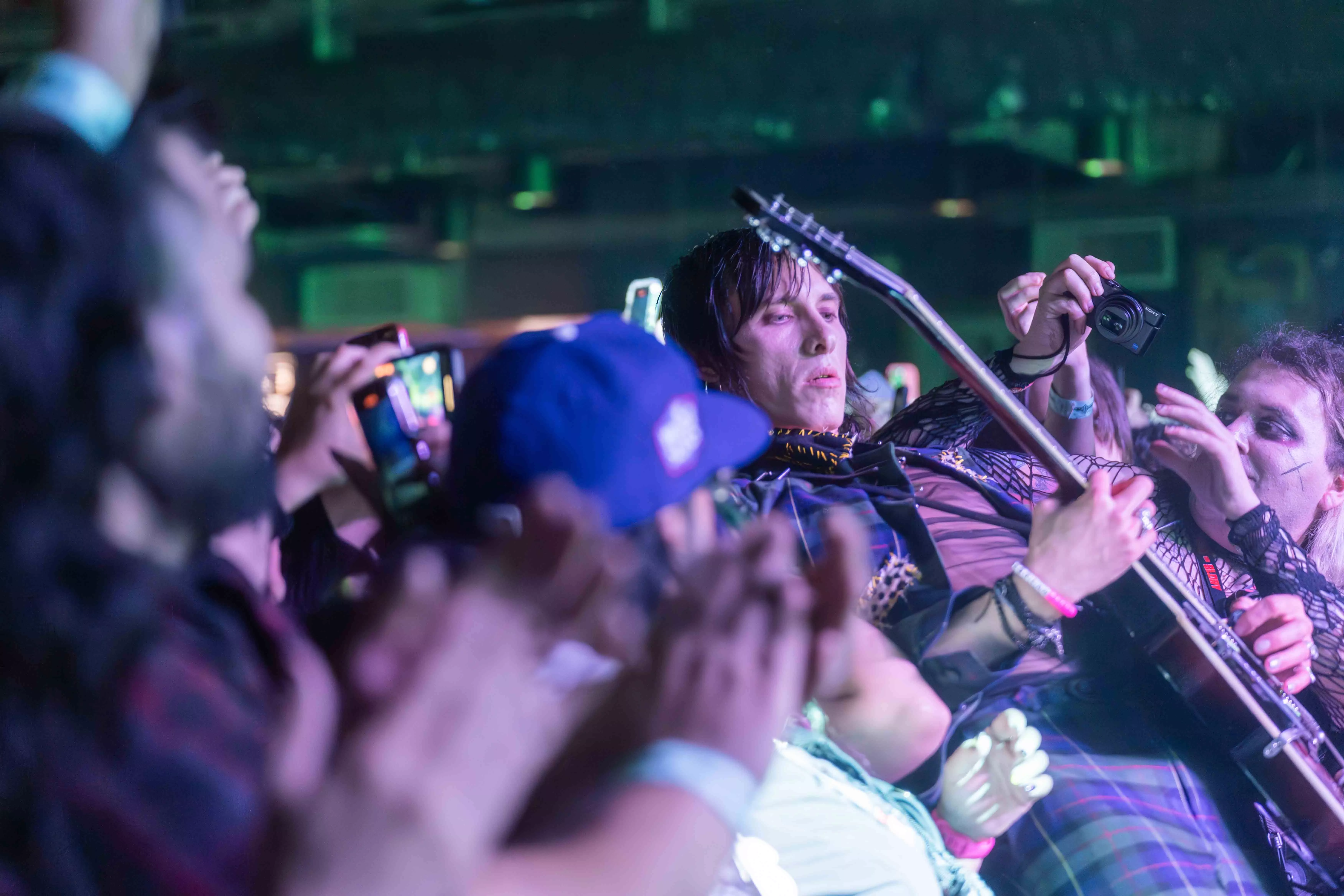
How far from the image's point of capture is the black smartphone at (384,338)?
938 mm

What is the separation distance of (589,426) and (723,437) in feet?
0.40

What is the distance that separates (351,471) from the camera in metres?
0.81

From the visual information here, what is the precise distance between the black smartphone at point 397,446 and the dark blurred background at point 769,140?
1704mm

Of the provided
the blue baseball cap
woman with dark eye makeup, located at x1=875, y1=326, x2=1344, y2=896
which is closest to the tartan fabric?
woman with dark eye makeup, located at x1=875, y1=326, x2=1344, y2=896

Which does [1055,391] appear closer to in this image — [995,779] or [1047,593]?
[1047,593]

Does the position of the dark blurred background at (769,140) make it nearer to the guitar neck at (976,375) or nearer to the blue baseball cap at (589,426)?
the guitar neck at (976,375)

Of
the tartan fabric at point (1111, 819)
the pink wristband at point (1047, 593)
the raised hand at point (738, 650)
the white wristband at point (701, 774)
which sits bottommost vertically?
the tartan fabric at point (1111, 819)

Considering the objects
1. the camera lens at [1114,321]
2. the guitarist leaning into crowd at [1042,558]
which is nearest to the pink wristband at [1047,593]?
the guitarist leaning into crowd at [1042,558]

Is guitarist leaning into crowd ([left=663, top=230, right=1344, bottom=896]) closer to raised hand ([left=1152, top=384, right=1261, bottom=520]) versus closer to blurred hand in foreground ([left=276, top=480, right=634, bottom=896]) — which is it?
raised hand ([left=1152, top=384, right=1261, bottom=520])

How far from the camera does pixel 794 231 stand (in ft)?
3.92

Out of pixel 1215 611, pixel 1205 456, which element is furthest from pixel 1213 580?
pixel 1205 456

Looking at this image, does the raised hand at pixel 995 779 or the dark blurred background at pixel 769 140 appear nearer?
the raised hand at pixel 995 779

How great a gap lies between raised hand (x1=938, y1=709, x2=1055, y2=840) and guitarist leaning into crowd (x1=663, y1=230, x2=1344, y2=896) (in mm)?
20

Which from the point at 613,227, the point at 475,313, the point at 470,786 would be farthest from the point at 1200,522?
the point at 475,313
